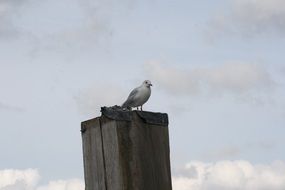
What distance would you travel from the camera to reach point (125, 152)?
3.71 m

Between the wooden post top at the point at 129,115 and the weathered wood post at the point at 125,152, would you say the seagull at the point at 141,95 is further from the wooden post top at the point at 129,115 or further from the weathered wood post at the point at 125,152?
the weathered wood post at the point at 125,152

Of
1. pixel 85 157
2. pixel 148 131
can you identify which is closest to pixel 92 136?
pixel 85 157

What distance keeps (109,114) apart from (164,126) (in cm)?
48

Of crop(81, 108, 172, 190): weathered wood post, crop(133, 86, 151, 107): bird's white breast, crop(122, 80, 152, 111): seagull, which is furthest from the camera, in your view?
crop(133, 86, 151, 107): bird's white breast

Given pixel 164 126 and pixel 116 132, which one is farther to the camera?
pixel 164 126

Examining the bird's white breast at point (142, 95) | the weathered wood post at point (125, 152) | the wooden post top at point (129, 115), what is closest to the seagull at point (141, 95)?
the bird's white breast at point (142, 95)

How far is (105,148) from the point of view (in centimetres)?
377

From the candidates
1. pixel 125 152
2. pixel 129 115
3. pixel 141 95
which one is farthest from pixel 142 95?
pixel 125 152

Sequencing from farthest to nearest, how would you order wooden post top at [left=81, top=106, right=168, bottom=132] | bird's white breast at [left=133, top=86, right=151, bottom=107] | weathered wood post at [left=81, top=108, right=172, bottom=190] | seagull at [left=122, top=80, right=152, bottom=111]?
bird's white breast at [left=133, top=86, right=151, bottom=107] → seagull at [left=122, top=80, right=152, bottom=111] → wooden post top at [left=81, top=106, right=168, bottom=132] → weathered wood post at [left=81, top=108, right=172, bottom=190]

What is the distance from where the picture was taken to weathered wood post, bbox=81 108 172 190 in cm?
368

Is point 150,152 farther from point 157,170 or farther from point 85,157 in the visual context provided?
point 85,157

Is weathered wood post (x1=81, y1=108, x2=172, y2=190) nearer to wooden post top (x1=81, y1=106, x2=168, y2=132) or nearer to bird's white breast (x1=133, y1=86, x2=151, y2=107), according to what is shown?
wooden post top (x1=81, y1=106, x2=168, y2=132)

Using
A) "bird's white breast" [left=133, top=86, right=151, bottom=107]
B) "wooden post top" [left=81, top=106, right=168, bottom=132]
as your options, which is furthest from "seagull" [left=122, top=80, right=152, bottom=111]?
"wooden post top" [left=81, top=106, right=168, bottom=132]

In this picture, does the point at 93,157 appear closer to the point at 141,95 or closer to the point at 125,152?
the point at 125,152
